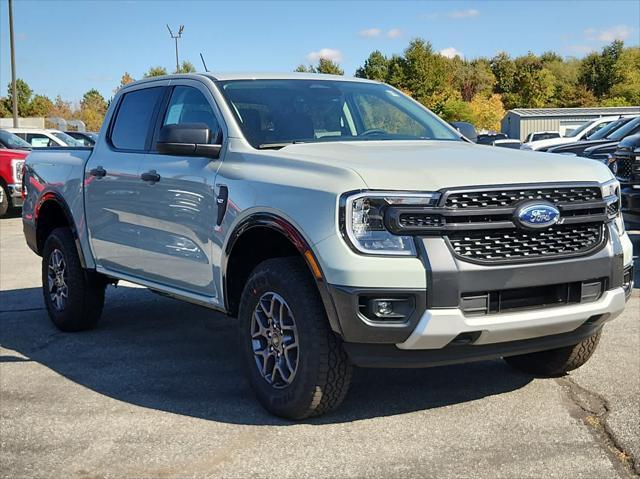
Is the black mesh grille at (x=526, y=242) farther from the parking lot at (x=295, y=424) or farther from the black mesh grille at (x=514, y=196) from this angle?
the parking lot at (x=295, y=424)

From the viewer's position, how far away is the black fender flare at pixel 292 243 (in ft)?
13.0

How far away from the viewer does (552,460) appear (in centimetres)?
381

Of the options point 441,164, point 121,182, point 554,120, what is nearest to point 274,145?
point 441,164

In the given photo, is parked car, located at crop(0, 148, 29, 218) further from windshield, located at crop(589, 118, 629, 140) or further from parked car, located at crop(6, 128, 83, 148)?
windshield, located at crop(589, 118, 629, 140)

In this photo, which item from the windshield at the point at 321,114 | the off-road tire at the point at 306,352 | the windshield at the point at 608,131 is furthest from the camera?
the windshield at the point at 608,131

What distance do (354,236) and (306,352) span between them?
0.66 m

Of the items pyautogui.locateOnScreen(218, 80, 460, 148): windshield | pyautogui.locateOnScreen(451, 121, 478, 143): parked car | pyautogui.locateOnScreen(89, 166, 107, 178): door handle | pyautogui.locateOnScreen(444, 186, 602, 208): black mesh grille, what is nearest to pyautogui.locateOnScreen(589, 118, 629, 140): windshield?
pyautogui.locateOnScreen(451, 121, 478, 143): parked car

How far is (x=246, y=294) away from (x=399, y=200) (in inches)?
44.6

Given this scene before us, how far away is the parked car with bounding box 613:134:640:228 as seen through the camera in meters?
9.05

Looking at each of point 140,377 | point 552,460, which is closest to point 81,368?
point 140,377

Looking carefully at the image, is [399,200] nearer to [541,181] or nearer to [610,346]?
[541,181]

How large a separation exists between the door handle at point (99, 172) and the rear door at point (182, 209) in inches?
23.0

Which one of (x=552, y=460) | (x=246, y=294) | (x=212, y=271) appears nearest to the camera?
(x=552, y=460)

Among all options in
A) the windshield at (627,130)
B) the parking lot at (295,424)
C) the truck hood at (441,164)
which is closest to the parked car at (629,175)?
the parking lot at (295,424)
